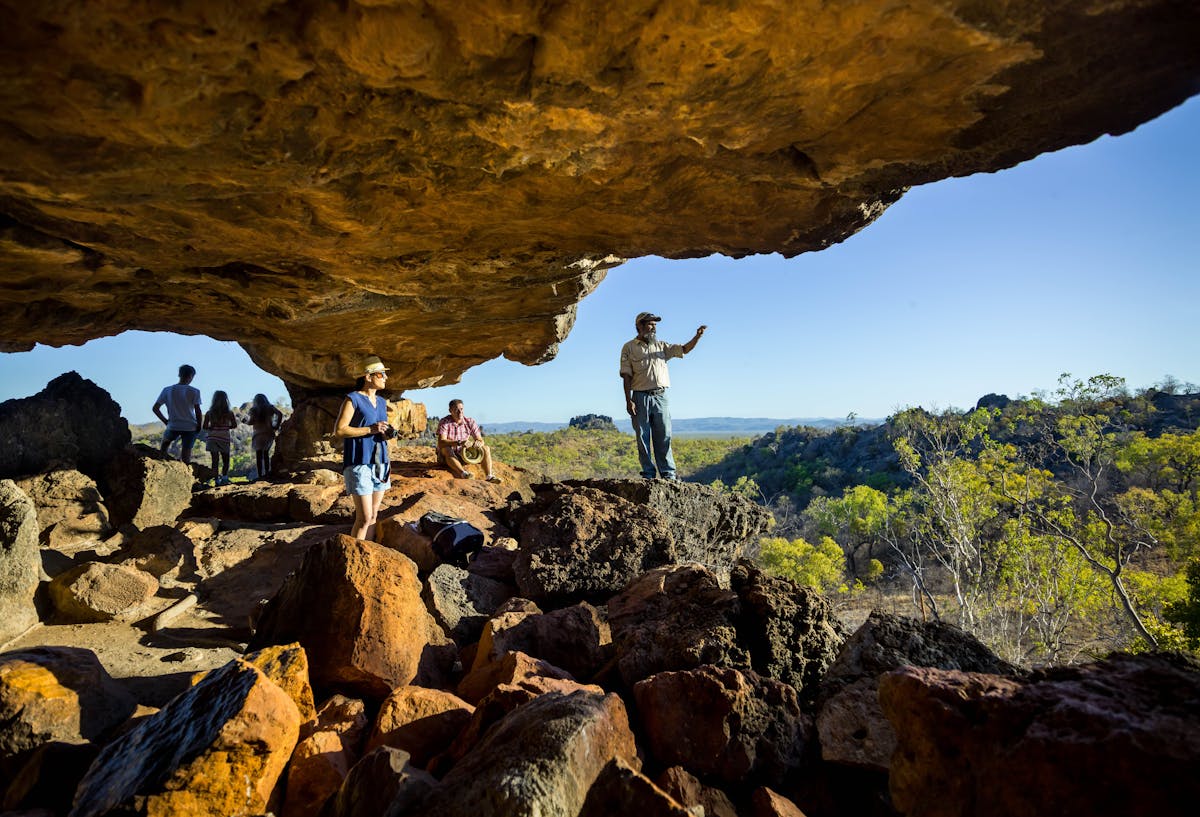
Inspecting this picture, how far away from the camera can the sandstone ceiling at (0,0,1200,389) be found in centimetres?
212

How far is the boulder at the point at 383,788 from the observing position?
1838 mm

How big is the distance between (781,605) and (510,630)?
151 cm

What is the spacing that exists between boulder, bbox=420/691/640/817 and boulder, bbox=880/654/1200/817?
0.97m

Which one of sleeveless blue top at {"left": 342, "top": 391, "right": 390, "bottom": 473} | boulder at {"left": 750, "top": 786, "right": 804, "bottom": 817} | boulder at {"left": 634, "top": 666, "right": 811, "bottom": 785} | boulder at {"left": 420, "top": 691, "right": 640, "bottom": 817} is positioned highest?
sleeveless blue top at {"left": 342, "top": 391, "right": 390, "bottom": 473}

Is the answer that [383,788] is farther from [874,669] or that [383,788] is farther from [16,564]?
[16,564]

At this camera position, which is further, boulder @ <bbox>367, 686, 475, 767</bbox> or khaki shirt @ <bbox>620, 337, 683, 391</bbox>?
khaki shirt @ <bbox>620, 337, 683, 391</bbox>

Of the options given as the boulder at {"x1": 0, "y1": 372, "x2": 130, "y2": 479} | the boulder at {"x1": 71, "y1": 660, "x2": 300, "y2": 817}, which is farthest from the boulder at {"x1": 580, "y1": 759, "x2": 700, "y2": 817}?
the boulder at {"x1": 0, "y1": 372, "x2": 130, "y2": 479}

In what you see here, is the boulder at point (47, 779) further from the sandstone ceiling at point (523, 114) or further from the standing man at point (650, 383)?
the standing man at point (650, 383)

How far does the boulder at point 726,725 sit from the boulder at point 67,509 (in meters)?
6.59

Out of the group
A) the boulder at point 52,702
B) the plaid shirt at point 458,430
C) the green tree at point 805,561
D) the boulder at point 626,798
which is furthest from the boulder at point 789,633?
the green tree at point 805,561

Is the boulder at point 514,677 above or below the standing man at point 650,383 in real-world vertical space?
below

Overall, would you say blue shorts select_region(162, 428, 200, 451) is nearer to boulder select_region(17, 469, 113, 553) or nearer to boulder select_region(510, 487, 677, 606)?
boulder select_region(17, 469, 113, 553)

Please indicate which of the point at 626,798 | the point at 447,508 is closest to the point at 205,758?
the point at 626,798

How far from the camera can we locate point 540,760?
1.80 metres
